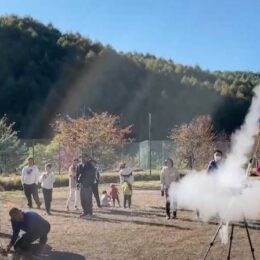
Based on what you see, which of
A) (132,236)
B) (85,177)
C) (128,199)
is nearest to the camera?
(132,236)

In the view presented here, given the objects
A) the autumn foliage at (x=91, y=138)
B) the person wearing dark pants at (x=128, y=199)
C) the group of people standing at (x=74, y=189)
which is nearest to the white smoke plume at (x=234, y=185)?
the group of people standing at (x=74, y=189)

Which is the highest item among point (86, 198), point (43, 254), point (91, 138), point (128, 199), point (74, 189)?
point (91, 138)

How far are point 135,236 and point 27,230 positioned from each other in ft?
11.7

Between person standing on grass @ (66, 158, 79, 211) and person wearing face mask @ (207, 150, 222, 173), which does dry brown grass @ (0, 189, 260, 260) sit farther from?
person wearing face mask @ (207, 150, 222, 173)

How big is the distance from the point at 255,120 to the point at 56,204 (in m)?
12.6

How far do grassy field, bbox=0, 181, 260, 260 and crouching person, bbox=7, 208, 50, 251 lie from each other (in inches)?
23.9

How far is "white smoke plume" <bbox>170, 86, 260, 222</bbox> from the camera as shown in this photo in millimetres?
12148

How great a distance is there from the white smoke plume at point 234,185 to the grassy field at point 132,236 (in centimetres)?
106

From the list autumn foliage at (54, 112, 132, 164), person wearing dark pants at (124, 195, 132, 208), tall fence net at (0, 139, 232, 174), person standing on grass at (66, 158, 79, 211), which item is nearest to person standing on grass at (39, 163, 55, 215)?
person standing on grass at (66, 158, 79, 211)

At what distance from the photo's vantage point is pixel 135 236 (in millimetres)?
16047

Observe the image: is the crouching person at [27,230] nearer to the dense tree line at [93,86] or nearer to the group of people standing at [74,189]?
the group of people standing at [74,189]

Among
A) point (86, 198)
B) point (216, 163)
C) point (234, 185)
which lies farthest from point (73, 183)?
point (234, 185)

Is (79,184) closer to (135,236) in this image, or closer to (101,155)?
(135,236)

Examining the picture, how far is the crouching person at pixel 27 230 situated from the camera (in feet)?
44.0
